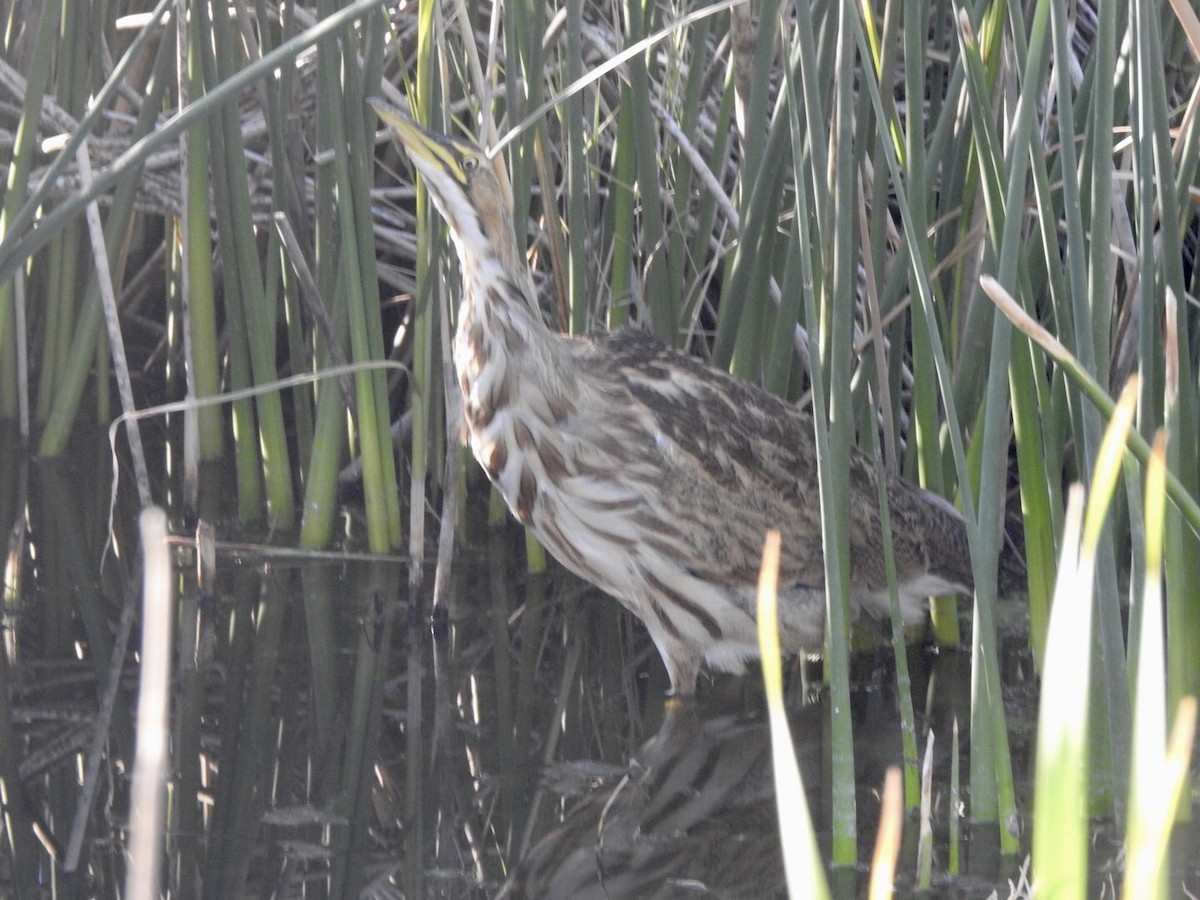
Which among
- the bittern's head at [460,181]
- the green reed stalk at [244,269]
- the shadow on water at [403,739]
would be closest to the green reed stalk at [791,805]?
the shadow on water at [403,739]

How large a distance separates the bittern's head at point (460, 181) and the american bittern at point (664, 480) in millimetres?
90

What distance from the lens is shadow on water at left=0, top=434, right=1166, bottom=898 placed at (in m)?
1.97

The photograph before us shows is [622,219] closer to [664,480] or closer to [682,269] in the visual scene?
[682,269]

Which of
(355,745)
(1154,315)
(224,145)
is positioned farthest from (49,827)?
Result: (1154,315)

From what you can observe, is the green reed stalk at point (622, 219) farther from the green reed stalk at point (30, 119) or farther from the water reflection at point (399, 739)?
the green reed stalk at point (30, 119)

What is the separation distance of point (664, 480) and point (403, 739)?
646mm

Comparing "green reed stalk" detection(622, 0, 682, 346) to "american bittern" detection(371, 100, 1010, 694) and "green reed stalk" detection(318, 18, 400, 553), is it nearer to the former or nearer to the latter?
"american bittern" detection(371, 100, 1010, 694)

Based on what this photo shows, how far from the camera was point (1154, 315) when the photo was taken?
1755 millimetres

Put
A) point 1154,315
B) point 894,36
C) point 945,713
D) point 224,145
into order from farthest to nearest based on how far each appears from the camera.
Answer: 1. point 224,145
2. point 945,713
3. point 894,36
4. point 1154,315

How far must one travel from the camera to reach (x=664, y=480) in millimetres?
2654

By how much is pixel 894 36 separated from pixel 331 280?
4.10 ft

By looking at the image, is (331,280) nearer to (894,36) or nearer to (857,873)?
(894,36)

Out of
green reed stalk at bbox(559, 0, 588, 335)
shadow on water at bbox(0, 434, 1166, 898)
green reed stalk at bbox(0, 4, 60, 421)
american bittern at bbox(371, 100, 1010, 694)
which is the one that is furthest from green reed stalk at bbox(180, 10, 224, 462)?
green reed stalk at bbox(559, 0, 588, 335)

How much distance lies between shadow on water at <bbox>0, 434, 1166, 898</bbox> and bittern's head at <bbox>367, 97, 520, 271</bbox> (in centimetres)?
80
